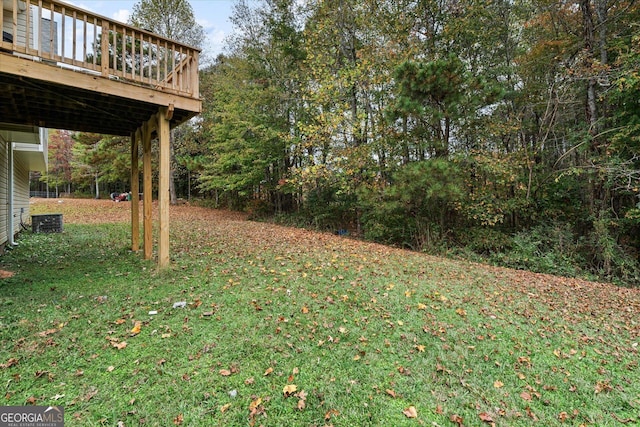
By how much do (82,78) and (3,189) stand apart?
6.04 m

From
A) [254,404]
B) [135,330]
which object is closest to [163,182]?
[135,330]

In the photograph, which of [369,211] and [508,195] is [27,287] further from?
[508,195]

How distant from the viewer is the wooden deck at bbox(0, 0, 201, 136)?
3.63m

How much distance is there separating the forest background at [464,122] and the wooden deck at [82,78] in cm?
552

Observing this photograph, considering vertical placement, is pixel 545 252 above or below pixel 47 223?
below

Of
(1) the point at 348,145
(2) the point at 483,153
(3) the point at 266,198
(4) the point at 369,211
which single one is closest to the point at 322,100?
(1) the point at 348,145

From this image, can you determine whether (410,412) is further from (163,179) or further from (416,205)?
(416,205)

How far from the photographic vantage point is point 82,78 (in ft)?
13.0

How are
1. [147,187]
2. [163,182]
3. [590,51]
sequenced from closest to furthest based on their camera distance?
[163,182]
[147,187]
[590,51]

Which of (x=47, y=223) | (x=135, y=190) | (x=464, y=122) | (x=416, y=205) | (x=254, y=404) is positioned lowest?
(x=254, y=404)

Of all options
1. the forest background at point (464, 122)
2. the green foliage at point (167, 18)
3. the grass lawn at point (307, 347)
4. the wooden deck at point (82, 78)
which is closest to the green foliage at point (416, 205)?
the forest background at point (464, 122)

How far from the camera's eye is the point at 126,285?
4.54 meters

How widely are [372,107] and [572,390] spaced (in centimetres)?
1018

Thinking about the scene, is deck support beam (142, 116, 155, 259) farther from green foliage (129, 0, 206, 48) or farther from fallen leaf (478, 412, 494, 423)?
green foliage (129, 0, 206, 48)
